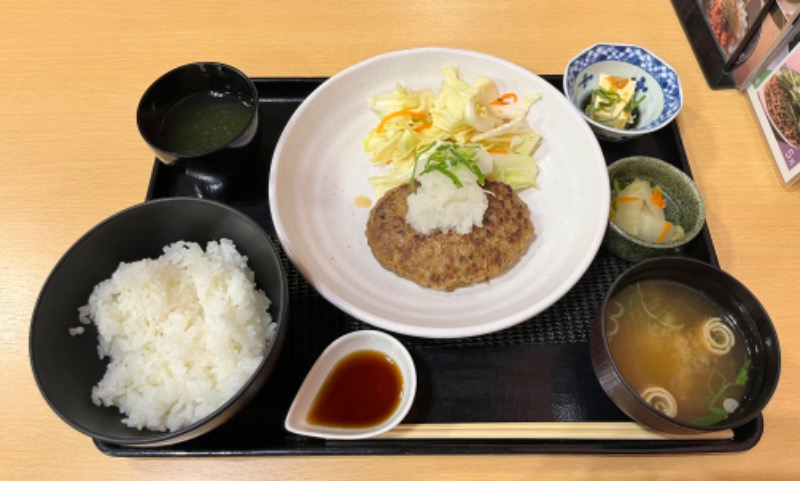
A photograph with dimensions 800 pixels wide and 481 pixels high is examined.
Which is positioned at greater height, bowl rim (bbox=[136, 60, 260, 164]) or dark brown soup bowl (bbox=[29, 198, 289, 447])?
bowl rim (bbox=[136, 60, 260, 164])

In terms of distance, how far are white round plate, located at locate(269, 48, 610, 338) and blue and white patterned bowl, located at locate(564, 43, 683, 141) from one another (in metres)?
0.22

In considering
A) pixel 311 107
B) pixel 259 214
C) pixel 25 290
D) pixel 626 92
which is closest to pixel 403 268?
pixel 259 214

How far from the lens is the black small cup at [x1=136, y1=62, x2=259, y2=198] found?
6.46 ft

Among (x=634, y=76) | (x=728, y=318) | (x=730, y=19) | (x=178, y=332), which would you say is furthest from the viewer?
(x=730, y=19)

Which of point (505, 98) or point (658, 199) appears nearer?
point (658, 199)

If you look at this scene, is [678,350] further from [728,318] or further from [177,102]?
[177,102]

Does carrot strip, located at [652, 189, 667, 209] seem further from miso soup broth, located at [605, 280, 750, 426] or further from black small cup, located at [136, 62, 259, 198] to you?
black small cup, located at [136, 62, 259, 198]

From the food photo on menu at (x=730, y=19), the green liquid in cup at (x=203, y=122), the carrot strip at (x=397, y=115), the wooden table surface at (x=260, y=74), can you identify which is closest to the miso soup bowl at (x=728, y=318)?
the wooden table surface at (x=260, y=74)

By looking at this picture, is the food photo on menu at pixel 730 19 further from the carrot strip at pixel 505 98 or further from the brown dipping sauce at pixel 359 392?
the brown dipping sauce at pixel 359 392

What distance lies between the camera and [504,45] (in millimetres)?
2670

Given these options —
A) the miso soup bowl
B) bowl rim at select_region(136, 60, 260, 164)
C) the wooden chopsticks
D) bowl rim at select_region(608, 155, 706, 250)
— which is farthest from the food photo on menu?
bowl rim at select_region(136, 60, 260, 164)

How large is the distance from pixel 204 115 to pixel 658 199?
1.89 m

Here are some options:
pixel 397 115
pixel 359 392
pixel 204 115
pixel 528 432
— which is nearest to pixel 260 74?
pixel 204 115

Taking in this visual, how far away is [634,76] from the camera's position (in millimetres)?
2350
